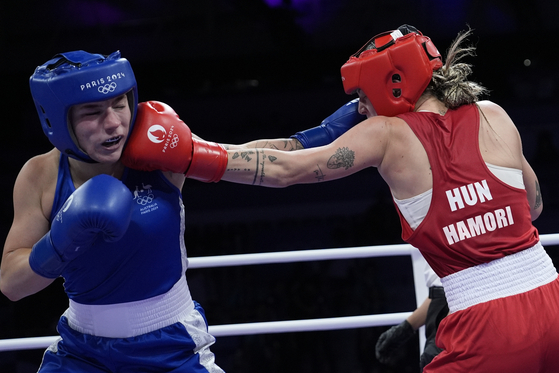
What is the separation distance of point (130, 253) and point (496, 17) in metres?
6.13

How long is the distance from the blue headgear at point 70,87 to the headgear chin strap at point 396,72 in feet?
2.28

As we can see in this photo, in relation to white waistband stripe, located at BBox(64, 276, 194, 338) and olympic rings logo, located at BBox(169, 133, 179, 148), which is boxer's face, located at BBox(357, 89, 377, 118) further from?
white waistband stripe, located at BBox(64, 276, 194, 338)

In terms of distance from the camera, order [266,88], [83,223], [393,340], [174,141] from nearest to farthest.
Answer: [83,223], [174,141], [393,340], [266,88]

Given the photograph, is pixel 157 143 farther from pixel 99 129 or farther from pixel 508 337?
pixel 508 337

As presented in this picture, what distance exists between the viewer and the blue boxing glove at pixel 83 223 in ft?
4.96

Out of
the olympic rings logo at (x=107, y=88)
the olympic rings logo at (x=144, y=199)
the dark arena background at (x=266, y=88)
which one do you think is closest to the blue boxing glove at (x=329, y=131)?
the olympic rings logo at (x=144, y=199)

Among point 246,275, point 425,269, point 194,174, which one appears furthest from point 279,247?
point 194,174

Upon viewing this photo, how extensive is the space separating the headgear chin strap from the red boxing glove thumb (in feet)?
1.82

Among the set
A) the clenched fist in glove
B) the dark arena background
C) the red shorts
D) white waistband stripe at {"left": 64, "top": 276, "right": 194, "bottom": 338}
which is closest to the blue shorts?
white waistband stripe at {"left": 64, "top": 276, "right": 194, "bottom": 338}

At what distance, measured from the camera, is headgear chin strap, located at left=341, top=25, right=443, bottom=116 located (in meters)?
1.82

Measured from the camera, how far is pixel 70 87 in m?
1.57

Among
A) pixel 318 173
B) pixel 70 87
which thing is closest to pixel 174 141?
pixel 70 87

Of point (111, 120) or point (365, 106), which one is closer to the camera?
point (111, 120)

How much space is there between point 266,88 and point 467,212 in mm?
5639
